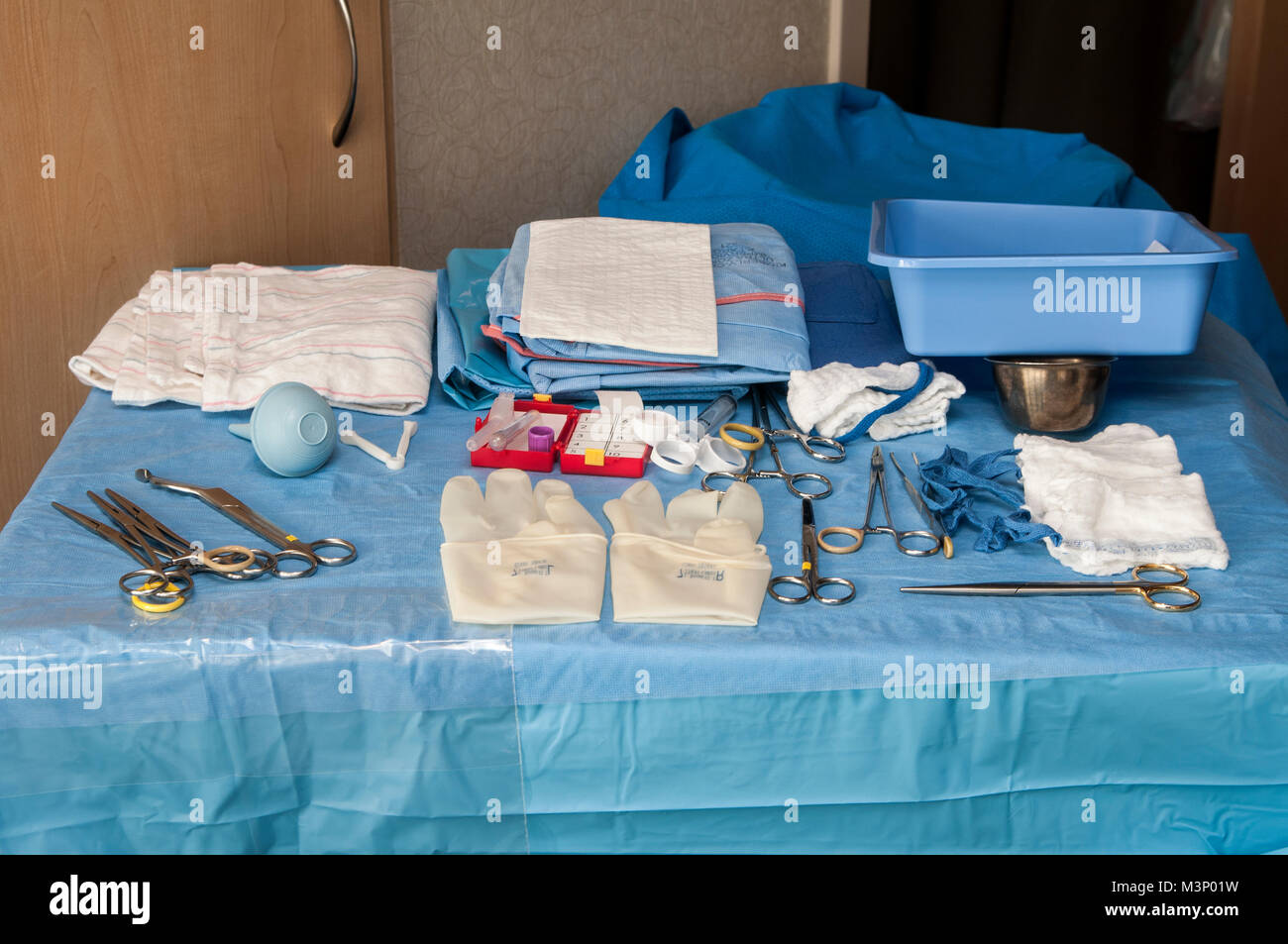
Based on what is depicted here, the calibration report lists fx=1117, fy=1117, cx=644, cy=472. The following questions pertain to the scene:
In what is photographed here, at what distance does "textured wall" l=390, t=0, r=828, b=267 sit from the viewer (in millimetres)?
2336

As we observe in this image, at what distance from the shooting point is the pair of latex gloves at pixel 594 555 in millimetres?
862

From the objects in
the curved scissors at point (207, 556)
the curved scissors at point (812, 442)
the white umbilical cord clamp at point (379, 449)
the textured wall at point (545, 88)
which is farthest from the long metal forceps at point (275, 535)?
the textured wall at point (545, 88)

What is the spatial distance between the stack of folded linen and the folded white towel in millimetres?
73

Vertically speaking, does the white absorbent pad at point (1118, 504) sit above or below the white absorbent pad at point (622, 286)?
below

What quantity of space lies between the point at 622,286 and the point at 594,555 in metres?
0.49

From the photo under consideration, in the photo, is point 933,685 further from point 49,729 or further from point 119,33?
point 119,33

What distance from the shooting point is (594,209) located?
8.37ft

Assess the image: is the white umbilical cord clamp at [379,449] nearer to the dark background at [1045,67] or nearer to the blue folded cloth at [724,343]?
the blue folded cloth at [724,343]

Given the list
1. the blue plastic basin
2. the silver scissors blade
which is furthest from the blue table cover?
the blue plastic basin

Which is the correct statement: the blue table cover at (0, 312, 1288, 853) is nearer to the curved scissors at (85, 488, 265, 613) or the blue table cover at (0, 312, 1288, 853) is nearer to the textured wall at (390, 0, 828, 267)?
the curved scissors at (85, 488, 265, 613)

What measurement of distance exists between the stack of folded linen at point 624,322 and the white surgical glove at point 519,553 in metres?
0.25

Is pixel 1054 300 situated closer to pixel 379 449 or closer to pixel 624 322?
pixel 624 322

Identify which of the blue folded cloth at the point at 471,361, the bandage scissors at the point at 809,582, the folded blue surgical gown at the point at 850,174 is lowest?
the bandage scissors at the point at 809,582

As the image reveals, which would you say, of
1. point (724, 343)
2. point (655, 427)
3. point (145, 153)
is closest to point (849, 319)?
point (724, 343)
